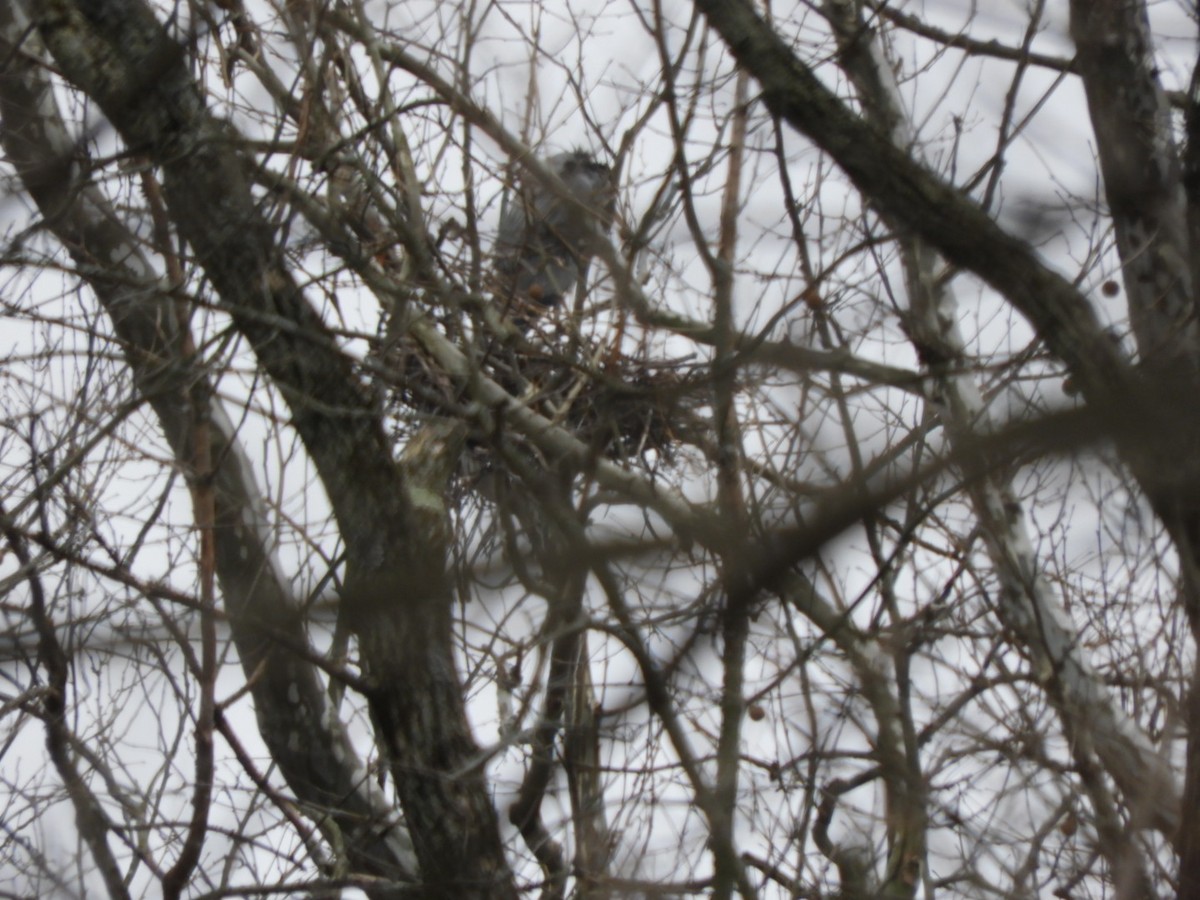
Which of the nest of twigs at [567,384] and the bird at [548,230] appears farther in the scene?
the nest of twigs at [567,384]

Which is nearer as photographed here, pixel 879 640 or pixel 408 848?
pixel 879 640

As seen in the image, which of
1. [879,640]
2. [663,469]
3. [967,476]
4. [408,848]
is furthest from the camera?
[663,469]

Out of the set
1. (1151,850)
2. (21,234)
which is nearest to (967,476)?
(1151,850)

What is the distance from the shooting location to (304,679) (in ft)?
18.5

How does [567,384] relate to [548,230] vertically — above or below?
below

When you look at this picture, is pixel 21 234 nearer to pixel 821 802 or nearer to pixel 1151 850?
pixel 821 802

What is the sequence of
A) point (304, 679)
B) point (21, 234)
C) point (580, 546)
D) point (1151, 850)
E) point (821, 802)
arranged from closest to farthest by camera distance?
point (580, 546)
point (1151, 850)
point (21, 234)
point (821, 802)
point (304, 679)

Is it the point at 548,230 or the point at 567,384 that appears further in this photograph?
the point at 548,230

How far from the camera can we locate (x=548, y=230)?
5.69 m

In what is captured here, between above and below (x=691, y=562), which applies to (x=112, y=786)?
above

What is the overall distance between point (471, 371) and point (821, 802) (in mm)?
1792

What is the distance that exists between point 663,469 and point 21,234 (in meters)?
3.06

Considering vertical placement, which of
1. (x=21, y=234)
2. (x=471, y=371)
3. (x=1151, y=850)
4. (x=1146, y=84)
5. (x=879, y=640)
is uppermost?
(x=1146, y=84)

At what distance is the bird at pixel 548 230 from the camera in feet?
14.4
